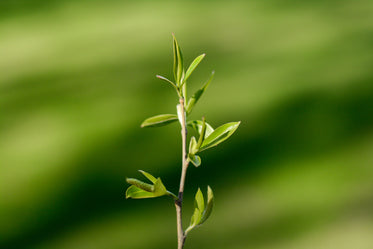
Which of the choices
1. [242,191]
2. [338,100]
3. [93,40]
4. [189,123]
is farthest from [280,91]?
[189,123]

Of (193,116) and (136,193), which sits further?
(193,116)

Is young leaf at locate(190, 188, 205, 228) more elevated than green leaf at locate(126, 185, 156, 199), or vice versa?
green leaf at locate(126, 185, 156, 199)

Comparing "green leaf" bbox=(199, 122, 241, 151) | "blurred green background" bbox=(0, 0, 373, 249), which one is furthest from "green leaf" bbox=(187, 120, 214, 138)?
"blurred green background" bbox=(0, 0, 373, 249)

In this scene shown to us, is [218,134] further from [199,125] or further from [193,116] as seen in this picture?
[193,116]

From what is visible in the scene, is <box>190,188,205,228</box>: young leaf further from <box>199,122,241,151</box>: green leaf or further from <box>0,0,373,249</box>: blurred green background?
<box>0,0,373,249</box>: blurred green background

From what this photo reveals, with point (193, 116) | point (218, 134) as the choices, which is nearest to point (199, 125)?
point (218, 134)

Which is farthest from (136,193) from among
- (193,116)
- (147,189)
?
(193,116)

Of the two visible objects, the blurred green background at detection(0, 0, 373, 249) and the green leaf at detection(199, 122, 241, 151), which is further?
the blurred green background at detection(0, 0, 373, 249)

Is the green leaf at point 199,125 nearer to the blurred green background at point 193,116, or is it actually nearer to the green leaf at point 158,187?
the green leaf at point 158,187

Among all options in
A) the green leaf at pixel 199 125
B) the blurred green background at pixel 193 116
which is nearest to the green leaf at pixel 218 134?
the green leaf at pixel 199 125

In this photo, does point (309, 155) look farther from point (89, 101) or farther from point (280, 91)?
point (89, 101)
